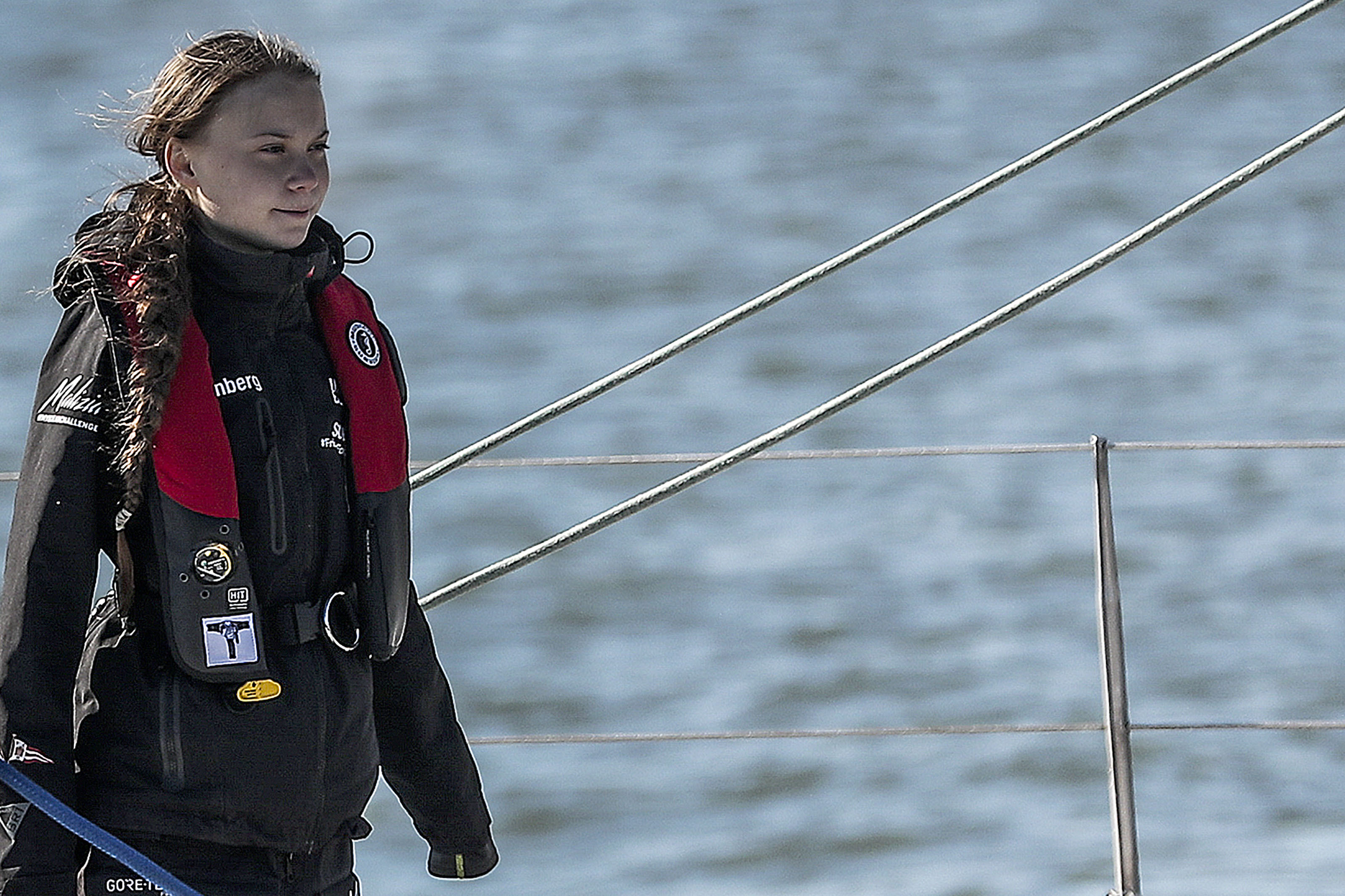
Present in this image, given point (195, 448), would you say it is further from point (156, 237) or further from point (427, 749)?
point (427, 749)

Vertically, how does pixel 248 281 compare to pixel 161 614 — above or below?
above

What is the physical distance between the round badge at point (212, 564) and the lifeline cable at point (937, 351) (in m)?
1.12

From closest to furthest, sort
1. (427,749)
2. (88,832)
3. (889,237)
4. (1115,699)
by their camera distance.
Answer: (88,832) < (427,749) < (1115,699) < (889,237)

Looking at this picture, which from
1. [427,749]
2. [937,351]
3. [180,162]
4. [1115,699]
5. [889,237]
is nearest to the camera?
[180,162]

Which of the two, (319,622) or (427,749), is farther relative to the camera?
(427,749)

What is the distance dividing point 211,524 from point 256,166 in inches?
9.3

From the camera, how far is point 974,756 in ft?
22.6

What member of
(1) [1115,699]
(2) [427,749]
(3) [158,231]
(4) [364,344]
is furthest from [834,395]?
(3) [158,231]

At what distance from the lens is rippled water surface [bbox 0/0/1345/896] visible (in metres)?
6.61

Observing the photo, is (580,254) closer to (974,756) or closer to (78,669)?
(974,756)

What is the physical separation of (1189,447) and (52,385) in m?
1.65

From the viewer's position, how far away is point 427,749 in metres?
1.51

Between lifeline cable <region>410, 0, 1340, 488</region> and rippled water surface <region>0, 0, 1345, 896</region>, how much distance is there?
3.53 meters

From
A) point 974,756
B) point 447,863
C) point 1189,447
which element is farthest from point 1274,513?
point 447,863
